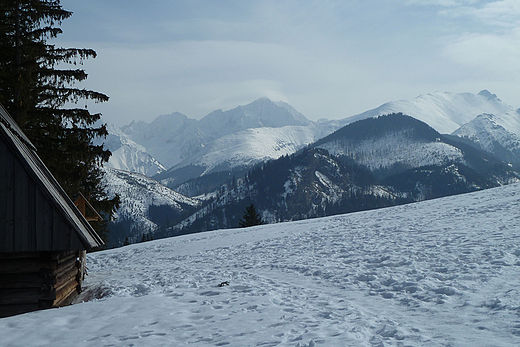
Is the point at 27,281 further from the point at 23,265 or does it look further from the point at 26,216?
the point at 26,216

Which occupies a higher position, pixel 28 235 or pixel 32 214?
pixel 32 214

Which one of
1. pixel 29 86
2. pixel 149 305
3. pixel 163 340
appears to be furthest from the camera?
pixel 29 86

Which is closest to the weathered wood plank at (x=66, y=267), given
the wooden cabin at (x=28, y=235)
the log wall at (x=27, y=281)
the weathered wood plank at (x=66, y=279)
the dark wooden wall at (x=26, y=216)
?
the weathered wood plank at (x=66, y=279)

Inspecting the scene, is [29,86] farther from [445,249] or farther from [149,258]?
[445,249]

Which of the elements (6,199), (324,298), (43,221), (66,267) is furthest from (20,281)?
(324,298)

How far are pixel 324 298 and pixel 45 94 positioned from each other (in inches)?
629

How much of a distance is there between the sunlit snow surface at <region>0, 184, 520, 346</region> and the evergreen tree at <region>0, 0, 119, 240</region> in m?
5.92

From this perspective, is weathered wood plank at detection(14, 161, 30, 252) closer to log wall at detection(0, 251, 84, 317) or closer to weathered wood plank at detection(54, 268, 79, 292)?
log wall at detection(0, 251, 84, 317)

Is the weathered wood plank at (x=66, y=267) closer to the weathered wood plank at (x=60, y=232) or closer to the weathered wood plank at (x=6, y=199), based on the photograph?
the weathered wood plank at (x=60, y=232)

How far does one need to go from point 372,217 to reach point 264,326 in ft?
73.7

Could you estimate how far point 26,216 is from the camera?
11.7 meters

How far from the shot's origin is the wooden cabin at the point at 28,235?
11.6 m

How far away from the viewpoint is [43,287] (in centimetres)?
1207

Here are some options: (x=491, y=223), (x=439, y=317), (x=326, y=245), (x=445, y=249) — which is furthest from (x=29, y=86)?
(x=491, y=223)
